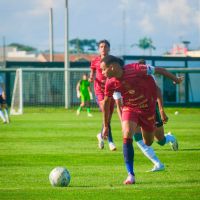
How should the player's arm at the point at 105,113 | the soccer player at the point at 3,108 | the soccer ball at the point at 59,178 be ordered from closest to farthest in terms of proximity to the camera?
the soccer ball at the point at 59,178, the player's arm at the point at 105,113, the soccer player at the point at 3,108

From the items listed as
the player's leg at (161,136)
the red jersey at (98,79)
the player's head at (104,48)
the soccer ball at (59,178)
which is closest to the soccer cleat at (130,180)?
the soccer ball at (59,178)

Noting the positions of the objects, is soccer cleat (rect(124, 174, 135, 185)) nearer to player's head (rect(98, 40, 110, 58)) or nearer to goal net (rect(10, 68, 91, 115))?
player's head (rect(98, 40, 110, 58))

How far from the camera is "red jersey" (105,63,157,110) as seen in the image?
43.5ft

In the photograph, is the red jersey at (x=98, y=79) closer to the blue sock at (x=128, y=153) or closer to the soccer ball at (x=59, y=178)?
the blue sock at (x=128, y=153)

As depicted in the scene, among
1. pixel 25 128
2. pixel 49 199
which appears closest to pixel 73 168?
pixel 49 199

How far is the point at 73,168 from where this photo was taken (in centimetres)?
1541

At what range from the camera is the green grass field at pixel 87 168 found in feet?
38.9

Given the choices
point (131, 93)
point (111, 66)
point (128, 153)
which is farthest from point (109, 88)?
point (128, 153)

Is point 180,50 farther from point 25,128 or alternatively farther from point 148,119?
point 148,119

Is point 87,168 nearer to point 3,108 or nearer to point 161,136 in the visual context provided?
point 161,136

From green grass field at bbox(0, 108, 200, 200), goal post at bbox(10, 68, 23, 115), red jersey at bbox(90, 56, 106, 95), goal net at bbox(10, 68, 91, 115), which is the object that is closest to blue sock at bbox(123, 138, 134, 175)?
green grass field at bbox(0, 108, 200, 200)

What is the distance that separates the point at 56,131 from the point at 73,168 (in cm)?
1164

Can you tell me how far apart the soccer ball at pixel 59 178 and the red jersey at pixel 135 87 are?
68.7 inches

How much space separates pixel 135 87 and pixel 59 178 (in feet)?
6.84
